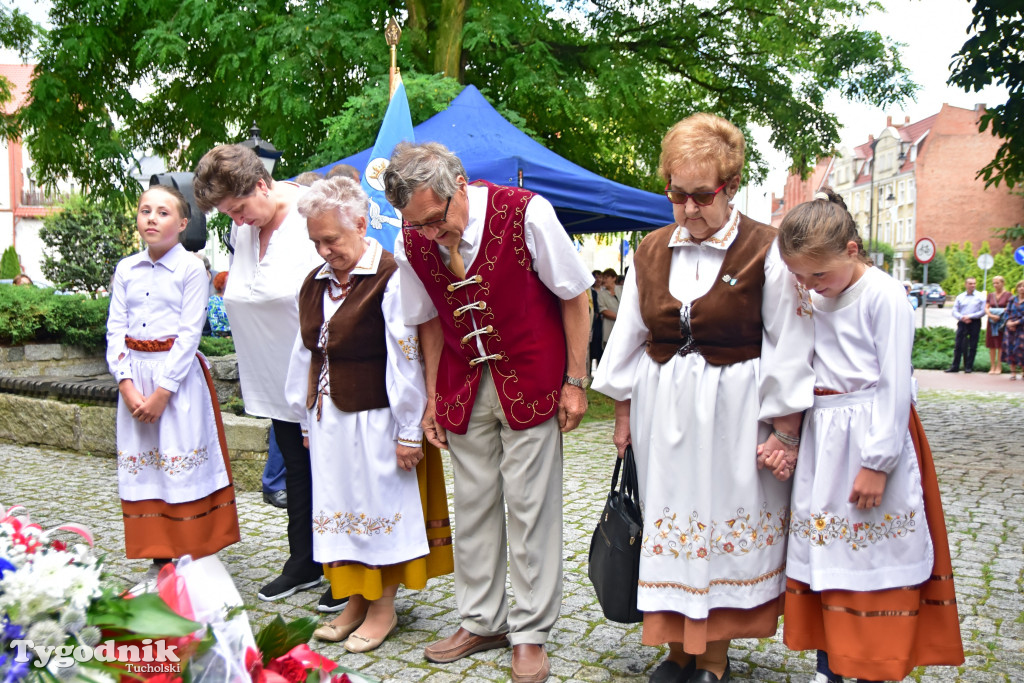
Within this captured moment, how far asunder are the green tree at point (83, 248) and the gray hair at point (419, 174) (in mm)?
21624

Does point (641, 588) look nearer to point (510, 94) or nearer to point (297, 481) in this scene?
point (297, 481)

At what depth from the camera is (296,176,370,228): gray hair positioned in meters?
3.36

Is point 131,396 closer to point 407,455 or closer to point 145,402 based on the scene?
point 145,402

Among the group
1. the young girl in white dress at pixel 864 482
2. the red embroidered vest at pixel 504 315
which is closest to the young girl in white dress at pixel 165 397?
the red embroidered vest at pixel 504 315

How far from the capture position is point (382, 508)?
136 inches

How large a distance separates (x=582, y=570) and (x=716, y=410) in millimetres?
1843

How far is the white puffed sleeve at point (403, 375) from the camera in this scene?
3.39 meters

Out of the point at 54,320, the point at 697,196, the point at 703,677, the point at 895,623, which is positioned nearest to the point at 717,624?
the point at 703,677

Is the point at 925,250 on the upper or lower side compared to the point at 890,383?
upper

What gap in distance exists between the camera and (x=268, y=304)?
390cm

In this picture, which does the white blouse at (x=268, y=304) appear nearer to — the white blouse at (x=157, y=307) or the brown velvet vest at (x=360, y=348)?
the white blouse at (x=157, y=307)

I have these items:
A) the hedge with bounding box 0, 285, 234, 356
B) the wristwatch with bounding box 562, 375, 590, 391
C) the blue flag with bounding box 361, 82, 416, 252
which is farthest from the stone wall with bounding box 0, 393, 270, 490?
the wristwatch with bounding box 562, 375, 590, 391

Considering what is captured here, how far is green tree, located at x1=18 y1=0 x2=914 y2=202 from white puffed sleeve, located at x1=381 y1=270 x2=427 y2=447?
6.86m

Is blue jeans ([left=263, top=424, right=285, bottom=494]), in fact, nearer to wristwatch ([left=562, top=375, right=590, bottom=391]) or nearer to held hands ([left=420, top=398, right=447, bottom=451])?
held hands ([left=420, top=398, right=447, bottom=451])
